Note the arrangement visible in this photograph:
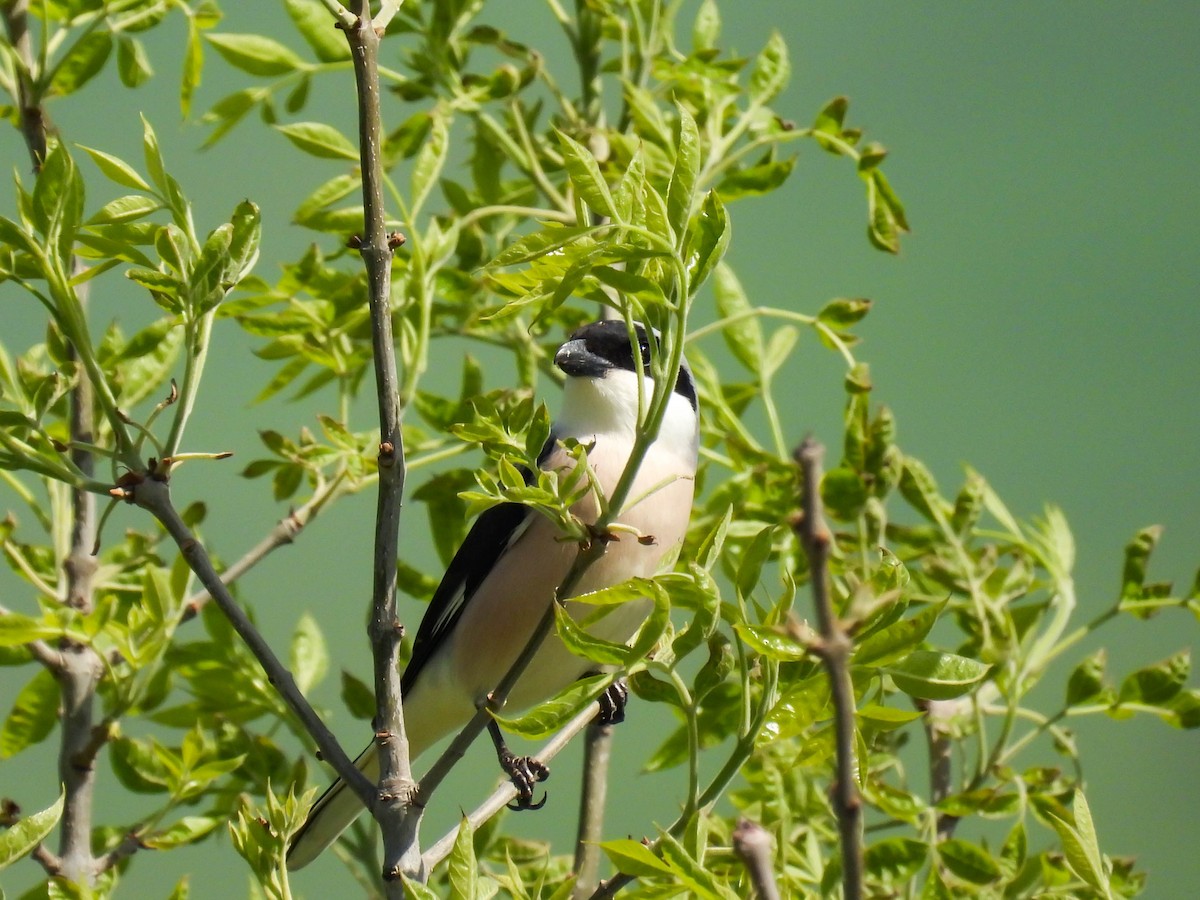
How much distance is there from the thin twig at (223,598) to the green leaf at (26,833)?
20cm

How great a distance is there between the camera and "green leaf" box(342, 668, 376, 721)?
75.1 inches

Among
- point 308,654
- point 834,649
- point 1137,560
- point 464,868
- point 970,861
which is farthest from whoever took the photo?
point 308,654

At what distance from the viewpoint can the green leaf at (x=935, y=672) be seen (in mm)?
1024

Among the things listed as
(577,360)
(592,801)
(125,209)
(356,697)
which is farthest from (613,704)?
(125,209)

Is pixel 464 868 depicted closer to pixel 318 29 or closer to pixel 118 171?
pixel 118 171

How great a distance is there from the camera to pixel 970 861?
1510 mm

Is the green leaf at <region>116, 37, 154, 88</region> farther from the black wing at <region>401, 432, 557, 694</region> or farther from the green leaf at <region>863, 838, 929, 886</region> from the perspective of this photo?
the green leaf at <region>863, 838, 929, 886</region>

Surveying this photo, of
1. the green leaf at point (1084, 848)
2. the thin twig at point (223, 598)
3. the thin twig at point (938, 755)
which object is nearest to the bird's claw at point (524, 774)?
the thin twig at point (938, 755)

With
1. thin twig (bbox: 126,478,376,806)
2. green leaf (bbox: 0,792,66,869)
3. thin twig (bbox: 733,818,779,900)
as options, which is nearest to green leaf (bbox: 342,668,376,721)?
thin twig (bbox: 126,478,376,806)

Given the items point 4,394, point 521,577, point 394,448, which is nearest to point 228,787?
point 521,577

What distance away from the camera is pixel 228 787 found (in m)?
1.81

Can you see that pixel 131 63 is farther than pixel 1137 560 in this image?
Yes

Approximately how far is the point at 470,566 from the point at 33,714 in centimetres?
65

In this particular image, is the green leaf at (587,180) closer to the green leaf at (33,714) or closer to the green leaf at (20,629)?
the green leaf at (20,629)
